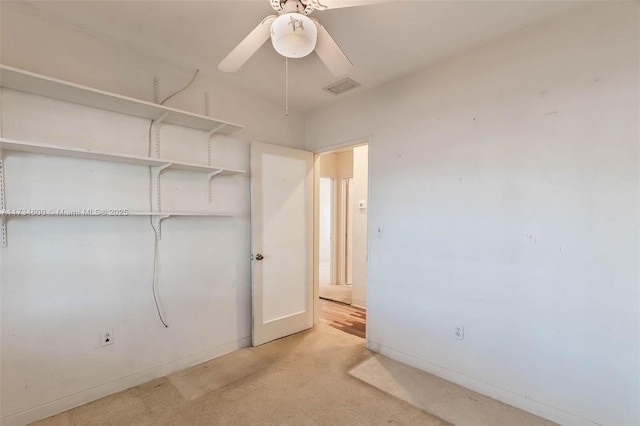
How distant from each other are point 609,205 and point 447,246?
3.26 ft

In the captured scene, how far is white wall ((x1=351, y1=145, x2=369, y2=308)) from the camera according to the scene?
4.32 m

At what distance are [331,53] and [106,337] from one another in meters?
2.48

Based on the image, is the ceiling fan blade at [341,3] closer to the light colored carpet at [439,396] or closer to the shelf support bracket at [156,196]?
the shelf support bracket at [156,196]

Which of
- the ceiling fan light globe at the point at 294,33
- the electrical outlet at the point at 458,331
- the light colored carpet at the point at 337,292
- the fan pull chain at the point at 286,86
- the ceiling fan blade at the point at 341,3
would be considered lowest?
the light colored carpet at the point at 337,292

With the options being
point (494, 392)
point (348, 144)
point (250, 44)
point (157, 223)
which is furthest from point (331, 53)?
point (494, 392)

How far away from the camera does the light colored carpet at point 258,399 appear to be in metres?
1.88

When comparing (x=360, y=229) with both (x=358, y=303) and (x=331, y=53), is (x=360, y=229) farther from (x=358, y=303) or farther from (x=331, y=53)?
(x=331, y=53)

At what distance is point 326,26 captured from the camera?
1.92 meters

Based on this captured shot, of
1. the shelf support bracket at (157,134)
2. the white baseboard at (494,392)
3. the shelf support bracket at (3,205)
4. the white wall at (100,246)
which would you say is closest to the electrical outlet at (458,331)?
the white baseboard at (494,392)

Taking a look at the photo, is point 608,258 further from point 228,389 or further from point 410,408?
point 228,389

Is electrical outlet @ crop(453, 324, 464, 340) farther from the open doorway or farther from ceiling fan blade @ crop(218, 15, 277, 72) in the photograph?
ceiling fan blade @ crop(218, 15, 277, 72)

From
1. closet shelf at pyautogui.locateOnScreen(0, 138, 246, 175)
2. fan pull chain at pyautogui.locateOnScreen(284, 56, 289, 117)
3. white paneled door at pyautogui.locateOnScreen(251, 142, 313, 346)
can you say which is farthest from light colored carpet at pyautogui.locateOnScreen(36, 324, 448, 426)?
fan pull chain at pyautogui.locateOnScreen(284, 56, 289, 117)

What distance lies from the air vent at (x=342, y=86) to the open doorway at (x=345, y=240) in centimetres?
60

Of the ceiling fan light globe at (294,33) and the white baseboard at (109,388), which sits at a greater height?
the ceiling fan light globe at (294,33)
